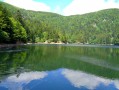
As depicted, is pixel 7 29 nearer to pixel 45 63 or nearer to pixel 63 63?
pixel 63 63

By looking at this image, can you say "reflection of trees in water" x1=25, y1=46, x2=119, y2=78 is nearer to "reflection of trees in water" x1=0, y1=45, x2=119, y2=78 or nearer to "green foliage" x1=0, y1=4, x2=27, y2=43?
"reflection of trees in water" x1=0, y1=45, x2=119, y2=78

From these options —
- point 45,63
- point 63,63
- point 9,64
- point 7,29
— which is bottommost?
point 63,63

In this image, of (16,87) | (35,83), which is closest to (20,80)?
(35,83)

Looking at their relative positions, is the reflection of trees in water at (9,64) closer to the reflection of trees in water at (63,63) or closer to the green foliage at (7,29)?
the reflection of trees in water at (63,63)

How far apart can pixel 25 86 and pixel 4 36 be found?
7266 centimetres

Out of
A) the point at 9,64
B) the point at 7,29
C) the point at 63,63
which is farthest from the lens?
the point at 7,29

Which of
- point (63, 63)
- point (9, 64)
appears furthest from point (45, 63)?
point (9, 64)

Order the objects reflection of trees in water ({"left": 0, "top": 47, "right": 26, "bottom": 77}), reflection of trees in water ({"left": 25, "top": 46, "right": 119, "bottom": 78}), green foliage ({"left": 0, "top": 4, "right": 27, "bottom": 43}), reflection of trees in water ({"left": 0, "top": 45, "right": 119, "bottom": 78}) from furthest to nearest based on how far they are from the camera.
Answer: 1. green foliage ({"left": 0, "top": 4, "right": 27, "bottom": 43})
2. reflection of trees in water ({"left": 25, "top": 46, "right": 119, "bottom": 78})
3. reflection of trees in water ({"left": 0, "top": 45, "right": 119, "bottom": 78})
4. reflection of trees in water ({"left": 0, "top": 47, "right": 26, "bottom": 77})

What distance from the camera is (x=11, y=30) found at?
110750 mm

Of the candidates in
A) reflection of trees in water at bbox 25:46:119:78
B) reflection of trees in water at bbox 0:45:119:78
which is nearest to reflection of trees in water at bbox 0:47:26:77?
reflection of trees in water at bbox 0:45:119:78

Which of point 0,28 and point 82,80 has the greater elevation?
point 0,28

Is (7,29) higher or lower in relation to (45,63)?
higher

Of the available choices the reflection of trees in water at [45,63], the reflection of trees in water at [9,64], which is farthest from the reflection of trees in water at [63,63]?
the reflection of trees in water at [9,64]

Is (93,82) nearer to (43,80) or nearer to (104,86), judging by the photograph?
(104,86)
